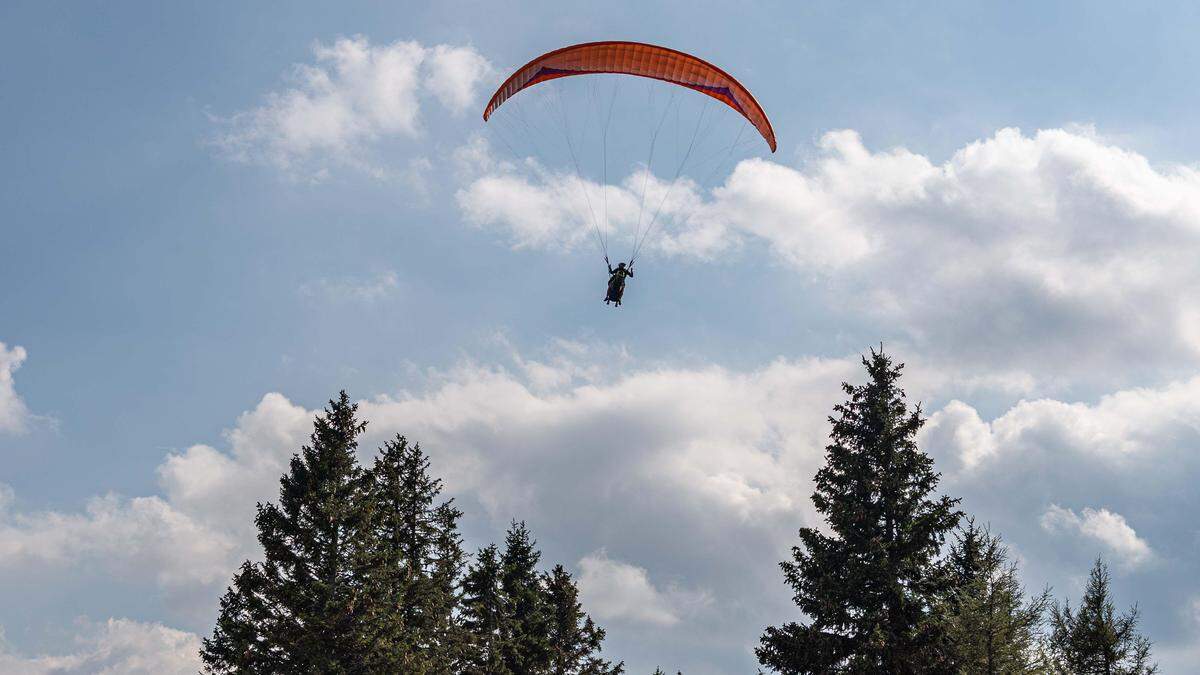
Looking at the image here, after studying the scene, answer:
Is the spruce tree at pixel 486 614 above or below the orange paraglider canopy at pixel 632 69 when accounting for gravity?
below

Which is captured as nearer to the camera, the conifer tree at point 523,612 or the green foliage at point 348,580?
the green foliage at point 348,580

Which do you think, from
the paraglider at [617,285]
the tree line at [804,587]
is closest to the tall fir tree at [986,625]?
the tree line at [804,587]

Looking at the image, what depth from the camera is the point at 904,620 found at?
2464 centimetres

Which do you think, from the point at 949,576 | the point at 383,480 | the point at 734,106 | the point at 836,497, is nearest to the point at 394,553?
the point at 383,480

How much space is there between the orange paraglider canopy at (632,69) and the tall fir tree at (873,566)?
13758 millimetres

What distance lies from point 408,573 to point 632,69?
1832 cm

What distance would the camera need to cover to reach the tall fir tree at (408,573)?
28.6 metres

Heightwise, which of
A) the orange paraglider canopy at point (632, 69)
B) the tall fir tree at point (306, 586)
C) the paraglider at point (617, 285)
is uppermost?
the orange paraglider canopy at point (632, 69)

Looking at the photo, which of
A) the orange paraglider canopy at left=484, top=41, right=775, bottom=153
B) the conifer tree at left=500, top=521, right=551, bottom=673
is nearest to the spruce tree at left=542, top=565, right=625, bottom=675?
the conifer tree at left=500, top=521, right=551, bottom=673

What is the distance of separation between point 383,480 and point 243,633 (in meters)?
6.93

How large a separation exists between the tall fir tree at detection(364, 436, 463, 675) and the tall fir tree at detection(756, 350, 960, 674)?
1088 cm

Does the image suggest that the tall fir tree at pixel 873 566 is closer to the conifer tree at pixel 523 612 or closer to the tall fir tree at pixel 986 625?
the tall fir tree at pixel 986 625

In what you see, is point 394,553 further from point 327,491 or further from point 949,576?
point 949,576

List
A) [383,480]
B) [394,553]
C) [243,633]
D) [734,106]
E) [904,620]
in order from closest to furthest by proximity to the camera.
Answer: [904,620]
[243,633]
[394,553]
[383,480]
[734,106]
